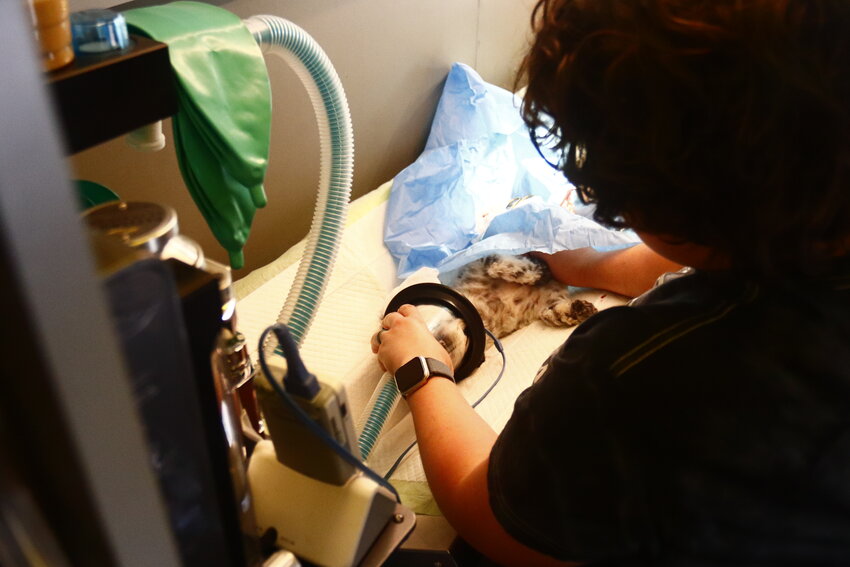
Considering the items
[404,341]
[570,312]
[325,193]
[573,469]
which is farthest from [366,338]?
[573,469]

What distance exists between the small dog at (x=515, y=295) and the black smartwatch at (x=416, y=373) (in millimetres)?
285

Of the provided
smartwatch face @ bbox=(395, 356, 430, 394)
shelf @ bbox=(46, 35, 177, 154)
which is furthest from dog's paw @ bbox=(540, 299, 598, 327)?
shelf @ bbox=(46, 35, 177, 154)

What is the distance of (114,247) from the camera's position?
1.27 ft

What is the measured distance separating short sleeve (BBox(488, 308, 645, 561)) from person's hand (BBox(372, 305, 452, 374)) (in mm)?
387

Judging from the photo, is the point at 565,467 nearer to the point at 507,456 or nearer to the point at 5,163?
the point at 507,456

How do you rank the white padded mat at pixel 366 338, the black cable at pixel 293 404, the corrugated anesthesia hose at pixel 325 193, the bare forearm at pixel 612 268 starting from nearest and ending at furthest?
the black cable at pixel 293 404 → the corrugated anesthesia hose at pixel 325 193 → the white padded mat at pixel 366 338 → the bare forearm at pixel 612 268

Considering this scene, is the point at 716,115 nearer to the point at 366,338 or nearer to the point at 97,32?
the point at 97,32

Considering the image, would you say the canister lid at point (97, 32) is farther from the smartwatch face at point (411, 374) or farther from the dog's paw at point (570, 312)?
the dog's paw at point (570, 312)

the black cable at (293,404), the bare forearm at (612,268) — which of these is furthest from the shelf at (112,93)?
the bare forearm at (612,268)

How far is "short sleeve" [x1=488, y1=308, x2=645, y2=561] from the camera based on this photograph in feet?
2.26

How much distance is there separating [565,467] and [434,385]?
38 cm

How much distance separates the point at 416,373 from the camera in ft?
3.53

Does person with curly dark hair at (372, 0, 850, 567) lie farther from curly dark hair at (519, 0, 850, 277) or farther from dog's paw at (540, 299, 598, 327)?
dog's paw at (540, 299, 598, 327)

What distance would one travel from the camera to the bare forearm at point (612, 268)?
52.5 inches
